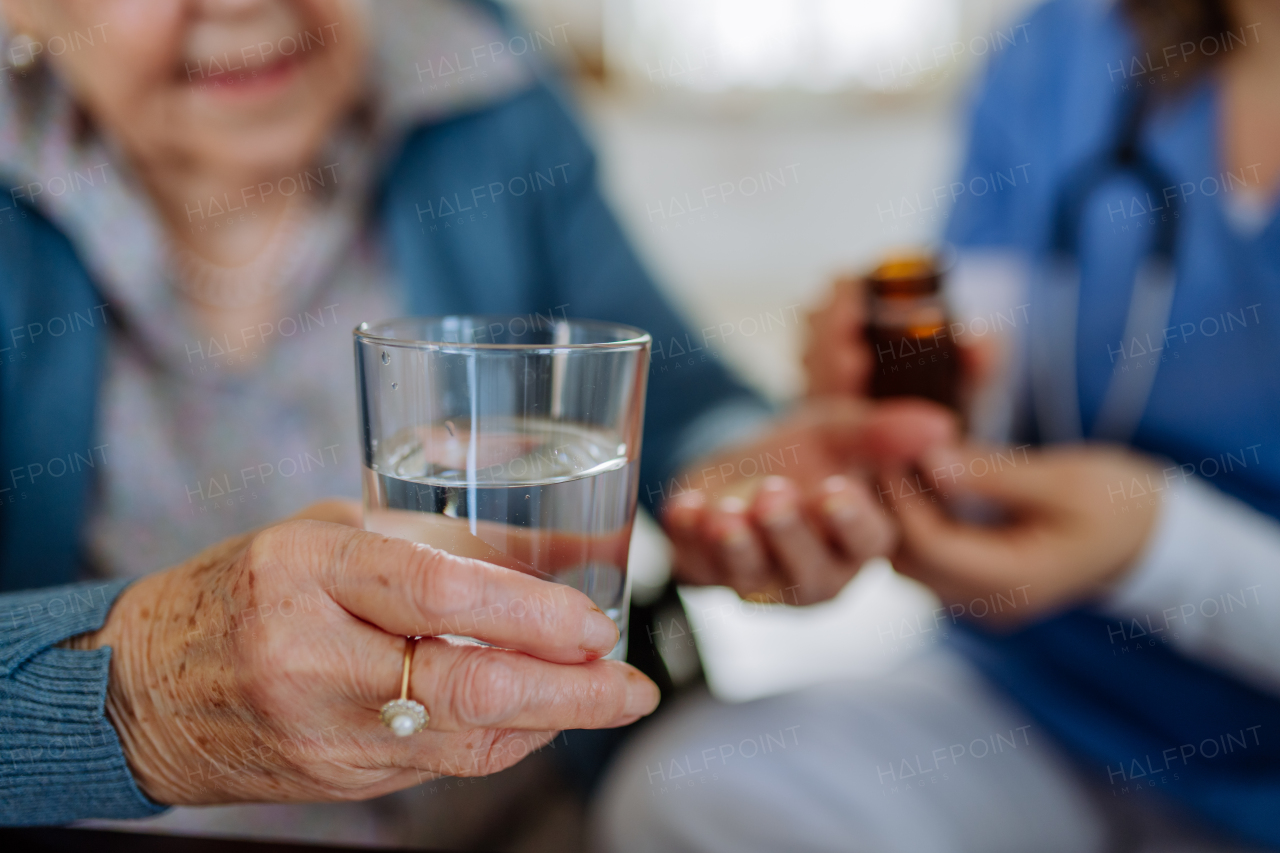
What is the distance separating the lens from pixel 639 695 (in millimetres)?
373

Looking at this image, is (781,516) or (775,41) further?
(775,41)

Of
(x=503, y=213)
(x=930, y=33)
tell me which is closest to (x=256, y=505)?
(x=503, y=213)

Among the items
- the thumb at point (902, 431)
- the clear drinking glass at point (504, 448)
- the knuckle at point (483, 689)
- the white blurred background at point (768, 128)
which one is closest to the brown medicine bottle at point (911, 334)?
the thumb at point (902, 431)

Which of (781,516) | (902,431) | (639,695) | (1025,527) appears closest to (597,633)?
(639,695)

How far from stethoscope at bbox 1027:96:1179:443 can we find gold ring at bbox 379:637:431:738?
0.81 m

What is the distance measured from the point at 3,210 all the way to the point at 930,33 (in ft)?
11.0

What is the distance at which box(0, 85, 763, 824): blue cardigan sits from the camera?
38cm

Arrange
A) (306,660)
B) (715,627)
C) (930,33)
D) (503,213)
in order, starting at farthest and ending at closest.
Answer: (930,33) → (715,627) → (503,213) → (306,660)

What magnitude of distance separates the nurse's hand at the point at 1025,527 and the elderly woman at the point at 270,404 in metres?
0.06

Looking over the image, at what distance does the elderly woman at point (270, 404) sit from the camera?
0.34 meters

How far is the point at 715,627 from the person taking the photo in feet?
6.12

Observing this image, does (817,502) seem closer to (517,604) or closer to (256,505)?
(517,604)

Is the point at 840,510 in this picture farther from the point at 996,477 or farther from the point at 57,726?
the point at 57,726

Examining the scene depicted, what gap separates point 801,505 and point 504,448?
319 mm
